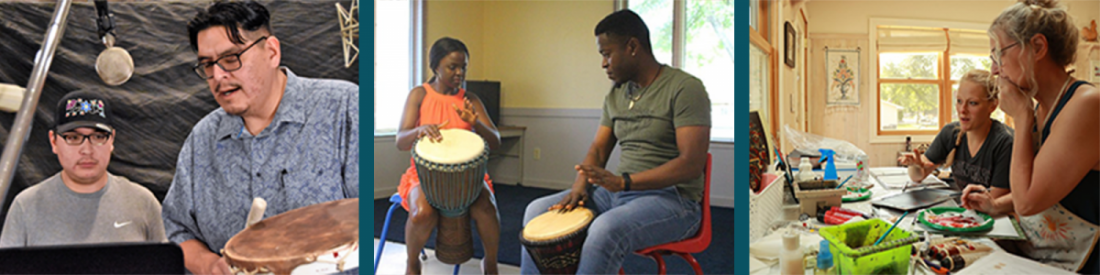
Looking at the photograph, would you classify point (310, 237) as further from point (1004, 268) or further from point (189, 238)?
point (1004, 268)

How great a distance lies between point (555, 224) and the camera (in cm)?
226

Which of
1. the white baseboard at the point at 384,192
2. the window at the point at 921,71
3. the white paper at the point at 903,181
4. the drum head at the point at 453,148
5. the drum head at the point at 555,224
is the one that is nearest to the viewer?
Result: the window at the point at 921,71

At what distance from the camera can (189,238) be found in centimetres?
240

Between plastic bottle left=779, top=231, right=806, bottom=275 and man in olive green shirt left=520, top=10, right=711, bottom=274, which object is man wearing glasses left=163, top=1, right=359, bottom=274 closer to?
man in olive green shirt left=520, top=10, right=711, bottom=274

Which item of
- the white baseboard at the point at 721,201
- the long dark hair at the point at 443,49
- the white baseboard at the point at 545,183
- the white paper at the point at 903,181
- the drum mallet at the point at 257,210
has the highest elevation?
the long dark hair at the point at 443,49

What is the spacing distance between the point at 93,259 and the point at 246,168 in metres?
0.69

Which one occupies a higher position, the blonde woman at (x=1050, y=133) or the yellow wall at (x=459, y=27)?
the yellow wall at (x=459, y=27)

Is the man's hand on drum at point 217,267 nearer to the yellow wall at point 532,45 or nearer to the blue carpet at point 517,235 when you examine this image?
the blue carpet at point 517,235

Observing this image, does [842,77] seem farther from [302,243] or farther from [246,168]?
[246,168]

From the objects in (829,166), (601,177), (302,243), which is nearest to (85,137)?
(302,243)

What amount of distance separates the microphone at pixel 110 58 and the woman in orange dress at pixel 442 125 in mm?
1079

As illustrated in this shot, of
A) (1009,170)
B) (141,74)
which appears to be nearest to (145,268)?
(141,74)

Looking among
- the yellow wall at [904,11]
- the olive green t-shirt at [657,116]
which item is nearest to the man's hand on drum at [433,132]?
the olive green t-shirt at [657,116]

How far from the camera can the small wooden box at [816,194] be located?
2207 mm
